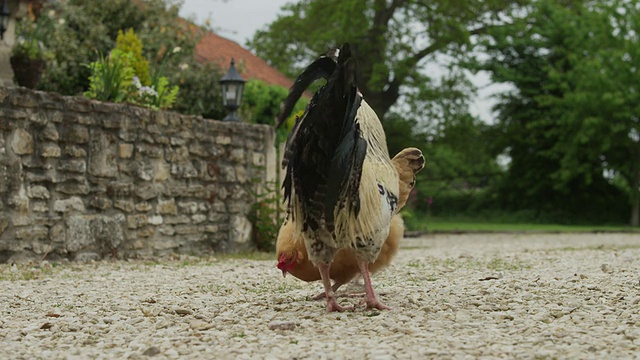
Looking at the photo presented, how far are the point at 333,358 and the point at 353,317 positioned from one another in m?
1.17

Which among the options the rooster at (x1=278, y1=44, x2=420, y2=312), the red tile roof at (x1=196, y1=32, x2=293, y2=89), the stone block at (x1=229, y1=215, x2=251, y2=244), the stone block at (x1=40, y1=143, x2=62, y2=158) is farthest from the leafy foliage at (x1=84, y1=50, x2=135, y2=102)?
the red tile roof at (x1=196, y1=32, x2=293, y2=89)

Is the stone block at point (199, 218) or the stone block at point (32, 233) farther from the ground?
the stone block at point (199, 218)

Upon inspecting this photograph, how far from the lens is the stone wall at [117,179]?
805 cm

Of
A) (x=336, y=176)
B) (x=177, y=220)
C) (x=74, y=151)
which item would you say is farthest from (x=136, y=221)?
(x=336, y=176)

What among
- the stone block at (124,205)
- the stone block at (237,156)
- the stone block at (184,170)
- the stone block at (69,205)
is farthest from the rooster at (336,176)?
the stone block at (237,156)

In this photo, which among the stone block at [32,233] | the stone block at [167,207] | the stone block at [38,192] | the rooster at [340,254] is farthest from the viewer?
the stone block at [167,207]

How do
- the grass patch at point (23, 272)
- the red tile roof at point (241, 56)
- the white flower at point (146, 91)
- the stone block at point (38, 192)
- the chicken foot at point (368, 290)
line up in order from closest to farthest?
1. the chicken foot at point (368, 290)
2. the grass patch at point (23, 272)
3. the stone block at point (38, 192)
4. the white flower at point (146, 91)
5. the red tile roof at point (241, 56)

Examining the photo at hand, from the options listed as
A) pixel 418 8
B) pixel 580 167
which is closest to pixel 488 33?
pixel 418 8

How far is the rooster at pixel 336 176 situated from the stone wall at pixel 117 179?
14.0 feet

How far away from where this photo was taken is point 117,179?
29.6ft

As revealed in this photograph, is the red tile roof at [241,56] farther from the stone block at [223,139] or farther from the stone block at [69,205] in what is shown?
the stone block at [69,205]

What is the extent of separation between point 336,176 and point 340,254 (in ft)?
2.75

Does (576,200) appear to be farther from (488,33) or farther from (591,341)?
(591,341)

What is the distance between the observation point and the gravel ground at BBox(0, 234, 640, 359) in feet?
12.5
